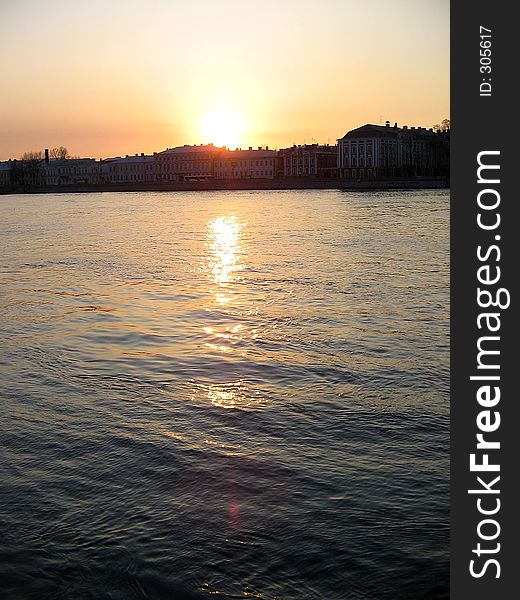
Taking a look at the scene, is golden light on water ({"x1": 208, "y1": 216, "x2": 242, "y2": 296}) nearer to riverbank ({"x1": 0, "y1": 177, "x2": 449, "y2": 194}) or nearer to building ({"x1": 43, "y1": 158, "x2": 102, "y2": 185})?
riverbank ({"x1": 0, "y1": 177, "x2": 449, "y2": 194})

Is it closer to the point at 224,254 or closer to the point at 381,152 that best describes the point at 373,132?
the point at 381,152

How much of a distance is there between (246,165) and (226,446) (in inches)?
3764

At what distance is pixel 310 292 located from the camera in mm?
10508

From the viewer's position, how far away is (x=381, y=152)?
3482 inches

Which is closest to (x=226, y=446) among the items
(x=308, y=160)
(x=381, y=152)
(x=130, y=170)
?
(x=381, y=152)

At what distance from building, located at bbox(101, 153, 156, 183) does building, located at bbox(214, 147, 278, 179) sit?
34.0 ft

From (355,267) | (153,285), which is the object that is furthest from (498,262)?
(355,267)

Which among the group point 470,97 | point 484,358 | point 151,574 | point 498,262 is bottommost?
point 151,574

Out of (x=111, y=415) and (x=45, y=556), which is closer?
(x=45, y=556)

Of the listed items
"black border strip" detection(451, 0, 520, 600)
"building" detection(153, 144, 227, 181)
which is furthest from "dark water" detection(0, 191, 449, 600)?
"building" detection(153, 144, 227, 181)

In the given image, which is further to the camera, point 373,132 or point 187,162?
point 187,162

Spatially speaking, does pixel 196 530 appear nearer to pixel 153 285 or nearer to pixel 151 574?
pixel 151 574

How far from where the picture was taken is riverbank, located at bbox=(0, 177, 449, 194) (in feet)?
230

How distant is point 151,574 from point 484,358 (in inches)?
72.3
